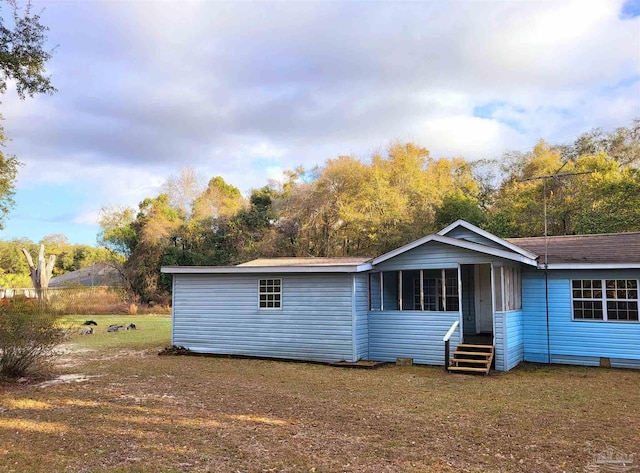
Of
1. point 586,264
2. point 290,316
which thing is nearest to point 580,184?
point 586,264

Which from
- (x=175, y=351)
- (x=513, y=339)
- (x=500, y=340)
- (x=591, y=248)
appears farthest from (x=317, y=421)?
(x=591, y=248)

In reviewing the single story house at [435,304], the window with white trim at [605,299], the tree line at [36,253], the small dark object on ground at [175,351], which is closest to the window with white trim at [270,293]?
the single story house at [435,304]

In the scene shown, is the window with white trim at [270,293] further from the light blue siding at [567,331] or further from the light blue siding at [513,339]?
the light blue siding at [567,331]

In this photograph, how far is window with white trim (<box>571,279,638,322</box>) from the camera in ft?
37.2

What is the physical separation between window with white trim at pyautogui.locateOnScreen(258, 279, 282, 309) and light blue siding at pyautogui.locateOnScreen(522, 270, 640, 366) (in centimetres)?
660

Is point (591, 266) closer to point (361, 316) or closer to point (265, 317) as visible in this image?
point (361, 316)

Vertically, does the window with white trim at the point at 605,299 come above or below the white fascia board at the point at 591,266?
below

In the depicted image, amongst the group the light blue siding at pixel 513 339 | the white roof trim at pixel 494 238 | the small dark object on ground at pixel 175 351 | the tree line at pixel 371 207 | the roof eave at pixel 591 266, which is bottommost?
the small dark object on ground at pixel 175 351

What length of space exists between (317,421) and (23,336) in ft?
20.3

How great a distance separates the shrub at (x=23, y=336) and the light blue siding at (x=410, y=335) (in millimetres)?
7517

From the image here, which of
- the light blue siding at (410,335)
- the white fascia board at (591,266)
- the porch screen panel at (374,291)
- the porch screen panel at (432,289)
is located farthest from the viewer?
the porch screen panel at (432,289)

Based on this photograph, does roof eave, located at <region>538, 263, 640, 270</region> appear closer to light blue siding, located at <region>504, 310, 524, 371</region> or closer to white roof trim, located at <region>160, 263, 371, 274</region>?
light blue siding, located at <region>504, 310, 524, 371</region>

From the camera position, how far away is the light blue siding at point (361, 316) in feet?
40.6

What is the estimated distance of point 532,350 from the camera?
12461mm
